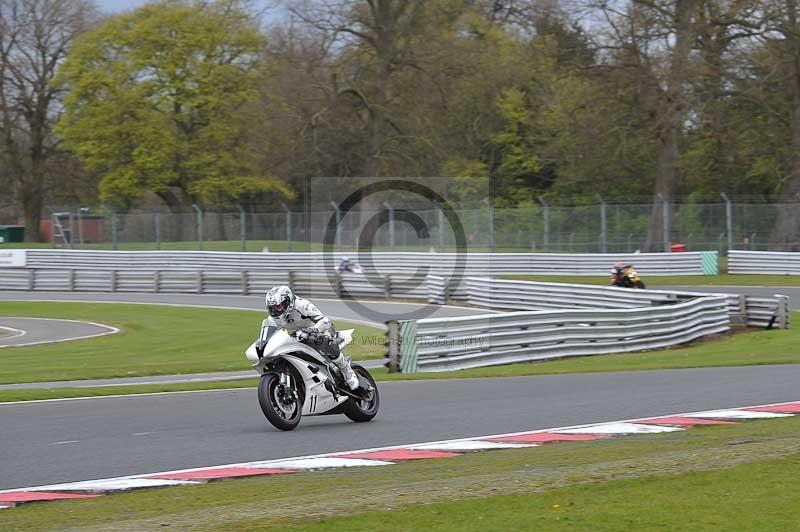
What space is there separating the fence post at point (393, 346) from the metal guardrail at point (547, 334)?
0.03 meters

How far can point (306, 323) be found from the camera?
10.4m

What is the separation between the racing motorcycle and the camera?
1007 cm

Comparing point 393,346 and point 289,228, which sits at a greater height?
point 289,228

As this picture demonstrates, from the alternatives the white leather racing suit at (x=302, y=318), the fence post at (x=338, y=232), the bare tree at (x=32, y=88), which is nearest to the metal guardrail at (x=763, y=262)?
the fence post at (x=338, y=232)

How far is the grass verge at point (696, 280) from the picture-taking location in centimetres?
3407

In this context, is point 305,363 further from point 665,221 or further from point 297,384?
point 665,221

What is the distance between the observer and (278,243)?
4228cm

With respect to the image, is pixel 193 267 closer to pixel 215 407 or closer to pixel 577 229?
pixel 577 229

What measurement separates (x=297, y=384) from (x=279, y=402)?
330mm

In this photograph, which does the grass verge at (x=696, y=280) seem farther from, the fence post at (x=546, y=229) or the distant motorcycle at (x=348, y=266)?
the distant motorcycle at (x=348, y=266)

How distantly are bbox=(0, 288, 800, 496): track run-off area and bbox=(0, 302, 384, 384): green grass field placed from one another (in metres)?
4.15

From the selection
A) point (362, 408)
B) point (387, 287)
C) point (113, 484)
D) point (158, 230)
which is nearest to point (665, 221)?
point (387, 287)

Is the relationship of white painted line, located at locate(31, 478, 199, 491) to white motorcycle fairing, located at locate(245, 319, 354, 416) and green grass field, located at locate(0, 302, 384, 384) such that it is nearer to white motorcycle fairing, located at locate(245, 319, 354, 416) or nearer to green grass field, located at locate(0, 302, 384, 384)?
white motorcycle fairing, located at locate(245, 319, 354, 416)

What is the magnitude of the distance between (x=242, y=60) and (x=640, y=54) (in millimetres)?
27131
